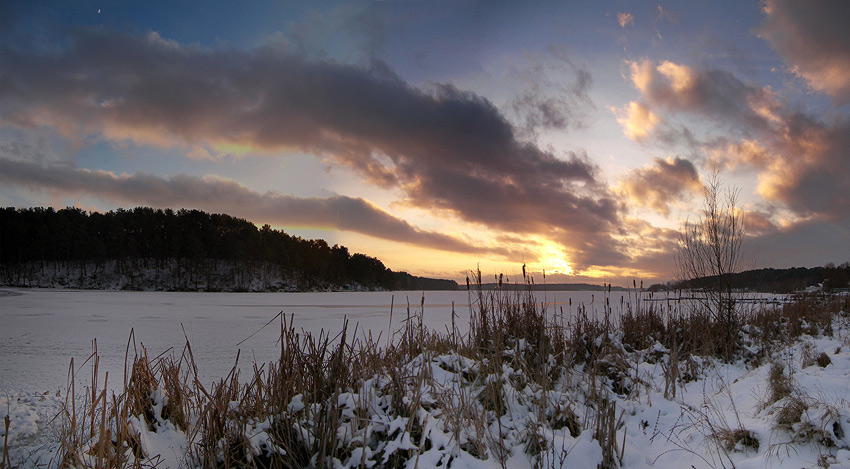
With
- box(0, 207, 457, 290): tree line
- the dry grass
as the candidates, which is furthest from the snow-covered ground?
box(0, 207, 457, 290): tree line

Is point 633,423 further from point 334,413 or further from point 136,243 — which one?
point 136,243

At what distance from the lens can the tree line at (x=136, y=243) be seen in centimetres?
6981

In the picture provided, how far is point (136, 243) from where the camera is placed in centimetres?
7400


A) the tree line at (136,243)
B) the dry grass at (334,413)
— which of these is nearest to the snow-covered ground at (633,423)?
the dry grass at (334,413)

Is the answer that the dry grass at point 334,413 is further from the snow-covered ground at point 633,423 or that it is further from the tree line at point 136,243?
the tree line at point 136,243

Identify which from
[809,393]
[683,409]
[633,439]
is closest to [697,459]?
[633,439]

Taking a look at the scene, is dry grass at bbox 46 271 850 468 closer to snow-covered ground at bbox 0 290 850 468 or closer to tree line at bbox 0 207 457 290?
snow-covered ground at bbox 0 290 850 468

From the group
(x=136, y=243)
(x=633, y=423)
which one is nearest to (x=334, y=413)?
(x=633, y=423)

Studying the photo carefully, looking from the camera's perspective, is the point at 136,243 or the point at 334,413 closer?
the point at 334,413

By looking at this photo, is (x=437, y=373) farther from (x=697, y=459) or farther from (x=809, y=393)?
(x=809, y=393)

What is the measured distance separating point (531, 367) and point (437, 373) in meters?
1.42

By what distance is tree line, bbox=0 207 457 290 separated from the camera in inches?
2749

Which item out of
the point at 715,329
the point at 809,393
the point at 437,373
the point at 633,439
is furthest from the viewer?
the point at 715,329

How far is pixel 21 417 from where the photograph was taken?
4.62 meters
